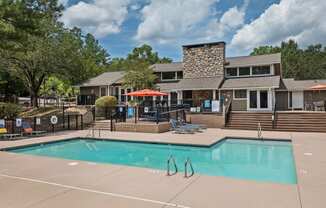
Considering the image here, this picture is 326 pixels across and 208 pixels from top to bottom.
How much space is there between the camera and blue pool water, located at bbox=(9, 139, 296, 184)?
9648mm

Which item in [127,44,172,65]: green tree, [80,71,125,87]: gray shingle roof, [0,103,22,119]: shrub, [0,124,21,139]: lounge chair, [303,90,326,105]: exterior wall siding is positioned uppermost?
[127,44,172,65]: green tree

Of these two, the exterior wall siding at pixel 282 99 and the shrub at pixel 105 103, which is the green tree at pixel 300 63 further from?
the shrub at pixel 105 103

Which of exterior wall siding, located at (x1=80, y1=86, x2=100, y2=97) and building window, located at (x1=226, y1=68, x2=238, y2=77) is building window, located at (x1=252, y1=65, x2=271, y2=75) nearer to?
building window, located at (x1=226, y1=68, x2=238, y2=77)

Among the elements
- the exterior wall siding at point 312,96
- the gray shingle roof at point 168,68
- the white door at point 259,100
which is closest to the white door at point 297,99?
the exterior wall siding at point 312,96

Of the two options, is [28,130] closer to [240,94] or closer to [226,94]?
[226,94]

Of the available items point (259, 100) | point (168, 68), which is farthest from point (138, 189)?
point (168, 68)

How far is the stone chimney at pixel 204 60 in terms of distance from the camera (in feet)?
91.1

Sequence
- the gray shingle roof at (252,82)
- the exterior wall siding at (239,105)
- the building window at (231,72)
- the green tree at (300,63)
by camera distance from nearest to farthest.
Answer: the gray shingle roof at (252,82) < the exterior wall siding at (239,105) < the building window at (231,72) < the green tree at (300,63)

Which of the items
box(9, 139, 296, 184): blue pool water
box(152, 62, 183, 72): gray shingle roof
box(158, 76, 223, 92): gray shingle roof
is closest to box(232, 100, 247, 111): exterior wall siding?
box(158, 76, 223, 92): gray shingle roof

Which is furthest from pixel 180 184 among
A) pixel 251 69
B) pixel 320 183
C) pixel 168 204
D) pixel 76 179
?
pixel 251 69

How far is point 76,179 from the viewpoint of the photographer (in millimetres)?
7133

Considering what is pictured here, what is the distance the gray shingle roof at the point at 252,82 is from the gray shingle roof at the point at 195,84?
0.84 m

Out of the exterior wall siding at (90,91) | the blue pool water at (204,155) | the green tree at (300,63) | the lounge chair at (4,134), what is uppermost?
the green tree at (300,63)

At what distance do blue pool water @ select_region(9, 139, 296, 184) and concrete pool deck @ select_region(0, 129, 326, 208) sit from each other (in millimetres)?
1670
